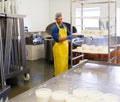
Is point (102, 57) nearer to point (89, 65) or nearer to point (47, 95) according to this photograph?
point (89, 65)

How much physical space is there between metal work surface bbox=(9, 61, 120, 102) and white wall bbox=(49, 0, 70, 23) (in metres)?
4.99

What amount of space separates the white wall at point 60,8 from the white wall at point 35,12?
0.17 m

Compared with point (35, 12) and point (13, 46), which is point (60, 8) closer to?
point (35, 12)

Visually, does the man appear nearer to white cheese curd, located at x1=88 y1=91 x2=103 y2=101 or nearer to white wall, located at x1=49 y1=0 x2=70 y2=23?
white cheese curd, located at x1=88 y1=91 x2=103 y2=101

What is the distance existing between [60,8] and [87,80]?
5733 millimetres

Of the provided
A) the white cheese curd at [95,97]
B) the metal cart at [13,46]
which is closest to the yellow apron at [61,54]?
the metal cart at [13,46]

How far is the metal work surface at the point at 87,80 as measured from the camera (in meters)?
1.34

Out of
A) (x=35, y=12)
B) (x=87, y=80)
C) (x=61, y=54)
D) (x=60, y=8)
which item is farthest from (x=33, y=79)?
(x=60, y=8)

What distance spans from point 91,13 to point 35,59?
2.56m

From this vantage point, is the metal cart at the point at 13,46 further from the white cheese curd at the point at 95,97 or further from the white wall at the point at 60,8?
the white wall at the point at 60,8

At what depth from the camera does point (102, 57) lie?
4789 millimetres

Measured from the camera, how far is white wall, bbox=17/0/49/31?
6.02 metres

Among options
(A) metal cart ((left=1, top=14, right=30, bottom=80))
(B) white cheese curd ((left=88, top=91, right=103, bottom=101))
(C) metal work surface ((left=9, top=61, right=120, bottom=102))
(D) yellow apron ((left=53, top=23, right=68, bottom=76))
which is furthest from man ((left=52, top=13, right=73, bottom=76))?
→ (B) white cheese curd ((left=88, top=91, right=103, bottom=101))

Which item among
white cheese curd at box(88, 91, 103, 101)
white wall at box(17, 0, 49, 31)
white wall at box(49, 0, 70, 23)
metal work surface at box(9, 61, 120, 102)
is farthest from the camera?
white wall at box(49, 0, 70, 23)
